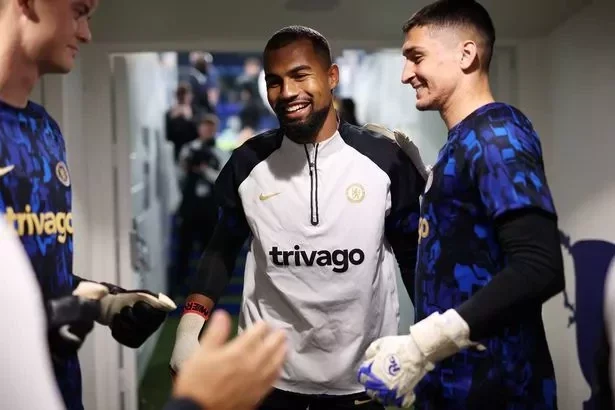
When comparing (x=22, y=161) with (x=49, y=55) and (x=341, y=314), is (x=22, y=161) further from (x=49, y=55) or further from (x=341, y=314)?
(x=341, y=314)

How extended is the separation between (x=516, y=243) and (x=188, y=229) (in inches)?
172

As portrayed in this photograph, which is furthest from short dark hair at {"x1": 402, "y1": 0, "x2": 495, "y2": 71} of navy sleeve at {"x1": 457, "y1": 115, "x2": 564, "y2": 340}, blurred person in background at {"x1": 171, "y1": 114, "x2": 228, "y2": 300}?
blurred person in background at {"x1": 171, "y1": 114, "x2": 228, "y2": 300}

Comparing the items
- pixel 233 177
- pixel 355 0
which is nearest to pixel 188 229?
pixel 355 0

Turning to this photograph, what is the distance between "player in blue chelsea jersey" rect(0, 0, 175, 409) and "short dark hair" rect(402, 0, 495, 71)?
746 mm

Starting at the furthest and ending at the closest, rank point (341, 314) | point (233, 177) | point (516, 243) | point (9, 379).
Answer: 1. point (233, 177)
2. point (341, 314)
3. point (516, 243)
4. point (9, 379)

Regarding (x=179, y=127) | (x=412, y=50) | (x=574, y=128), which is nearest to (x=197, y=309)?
(x=412, y=50)

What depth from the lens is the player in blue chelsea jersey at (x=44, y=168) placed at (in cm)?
108

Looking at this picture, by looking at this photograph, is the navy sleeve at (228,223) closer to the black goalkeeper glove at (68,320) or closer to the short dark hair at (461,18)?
the short dark hair at (461,18)

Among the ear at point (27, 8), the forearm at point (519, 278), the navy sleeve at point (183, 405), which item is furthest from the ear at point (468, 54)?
the navy sleeve at point (183, 405)

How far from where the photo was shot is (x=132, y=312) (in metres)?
1.37

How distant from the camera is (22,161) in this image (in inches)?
45.8

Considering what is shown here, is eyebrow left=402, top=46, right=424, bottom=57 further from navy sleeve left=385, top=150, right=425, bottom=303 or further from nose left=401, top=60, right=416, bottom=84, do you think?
navy sleeve left=385, top=150, right=425, bottom=303

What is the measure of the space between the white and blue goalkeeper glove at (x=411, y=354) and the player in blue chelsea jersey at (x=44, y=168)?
51 centimetres

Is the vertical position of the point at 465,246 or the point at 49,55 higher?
the point at 49,55
